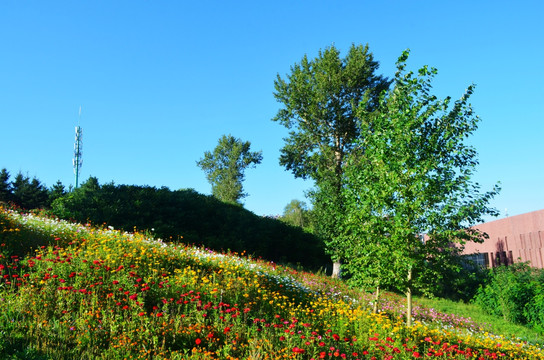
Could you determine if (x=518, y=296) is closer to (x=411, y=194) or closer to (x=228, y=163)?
(x=411, y=194)

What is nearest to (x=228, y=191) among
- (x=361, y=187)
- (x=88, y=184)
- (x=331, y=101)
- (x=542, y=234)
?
(x=331, y=101)

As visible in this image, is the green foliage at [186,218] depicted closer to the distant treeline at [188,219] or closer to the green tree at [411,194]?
the distant treeline at [188,219]

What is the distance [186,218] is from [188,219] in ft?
0.39

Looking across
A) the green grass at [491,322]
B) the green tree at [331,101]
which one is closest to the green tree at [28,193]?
the green tree at [331,101]

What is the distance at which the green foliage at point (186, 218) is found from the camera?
16.7 metres

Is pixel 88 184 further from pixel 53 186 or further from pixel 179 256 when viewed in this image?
pixel 53 186

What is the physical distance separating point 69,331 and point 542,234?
1787 centimetres

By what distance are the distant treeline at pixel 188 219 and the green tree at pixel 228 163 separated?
1871 cm

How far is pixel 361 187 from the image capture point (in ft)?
30.8

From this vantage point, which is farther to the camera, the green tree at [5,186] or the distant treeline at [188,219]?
the green tree at [5,186]

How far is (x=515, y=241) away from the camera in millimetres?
18328

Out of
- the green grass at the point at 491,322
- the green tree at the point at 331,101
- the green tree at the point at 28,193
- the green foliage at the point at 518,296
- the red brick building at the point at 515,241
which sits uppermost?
the green tree at the point at 331,101

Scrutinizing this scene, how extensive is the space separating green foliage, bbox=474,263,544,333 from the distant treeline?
9.58 m

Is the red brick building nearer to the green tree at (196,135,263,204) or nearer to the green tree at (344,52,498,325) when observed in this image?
the green tree at (344,52,498,325)
